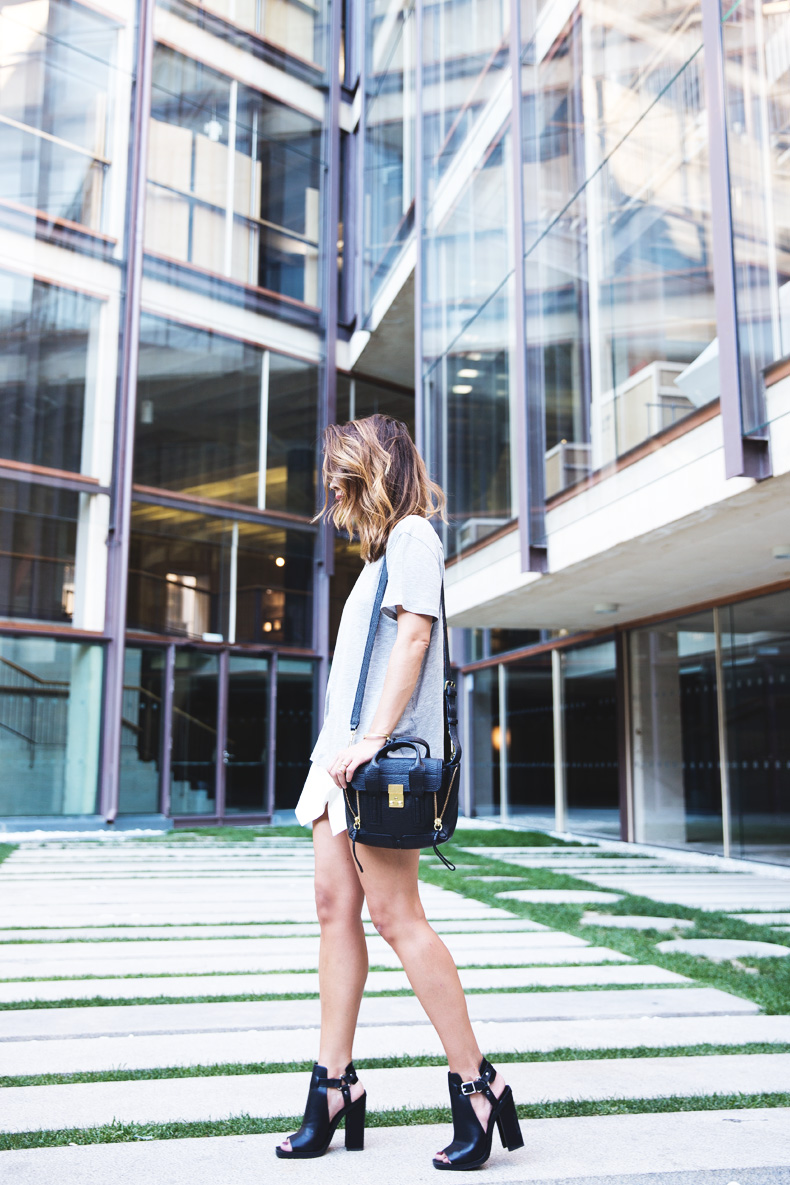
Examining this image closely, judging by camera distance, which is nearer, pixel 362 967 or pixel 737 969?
pixel 362 967

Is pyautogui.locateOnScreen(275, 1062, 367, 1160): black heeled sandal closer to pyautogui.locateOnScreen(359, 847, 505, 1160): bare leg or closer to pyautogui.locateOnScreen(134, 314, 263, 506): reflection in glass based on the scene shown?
pyautogui.locateOnScreen(359, 847, 505, 1160): bare leg

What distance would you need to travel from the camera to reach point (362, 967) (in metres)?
2.35

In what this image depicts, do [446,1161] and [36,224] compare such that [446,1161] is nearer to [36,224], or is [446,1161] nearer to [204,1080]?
[204,1080]

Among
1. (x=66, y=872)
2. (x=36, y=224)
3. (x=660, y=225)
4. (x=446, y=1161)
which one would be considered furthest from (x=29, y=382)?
(x=446, y=1161)

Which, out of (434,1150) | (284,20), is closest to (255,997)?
(434,1150)

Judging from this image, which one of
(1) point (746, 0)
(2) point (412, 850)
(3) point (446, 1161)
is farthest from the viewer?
(1) point (746, 0)

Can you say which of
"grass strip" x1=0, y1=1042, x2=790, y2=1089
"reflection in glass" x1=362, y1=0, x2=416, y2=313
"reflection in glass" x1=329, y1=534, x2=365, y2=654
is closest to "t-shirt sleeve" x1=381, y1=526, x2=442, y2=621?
"grass strip" x1=0, y1=1042, x2=790, y2=1089

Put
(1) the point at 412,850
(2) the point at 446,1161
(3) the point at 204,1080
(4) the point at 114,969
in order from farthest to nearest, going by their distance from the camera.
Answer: (4) the point at 114,969
(3) the point at 204,1080
(1) the point at 412,850
(2) the point at 446,1161

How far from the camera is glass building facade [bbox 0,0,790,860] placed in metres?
7.84

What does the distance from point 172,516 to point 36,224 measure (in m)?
4.53

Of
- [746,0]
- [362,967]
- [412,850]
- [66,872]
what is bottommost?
[66,872]

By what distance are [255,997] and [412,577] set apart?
2.04 m

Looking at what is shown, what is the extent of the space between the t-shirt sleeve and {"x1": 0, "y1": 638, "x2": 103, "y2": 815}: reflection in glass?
12250 mm

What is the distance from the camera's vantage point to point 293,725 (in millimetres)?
16141
